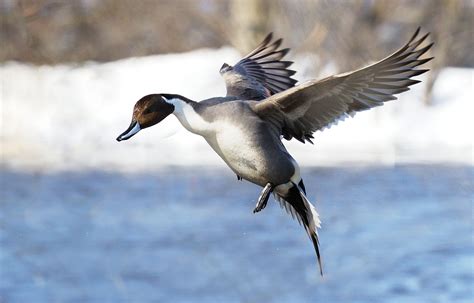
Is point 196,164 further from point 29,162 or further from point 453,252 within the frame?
point 453,252

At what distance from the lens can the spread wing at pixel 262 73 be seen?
14.3ft

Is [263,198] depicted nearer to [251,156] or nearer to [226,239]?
[251,156]

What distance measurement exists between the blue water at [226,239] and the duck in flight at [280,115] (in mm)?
4555

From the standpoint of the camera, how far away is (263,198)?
3602 millimetres

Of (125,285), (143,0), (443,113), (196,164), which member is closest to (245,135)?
(125,285)

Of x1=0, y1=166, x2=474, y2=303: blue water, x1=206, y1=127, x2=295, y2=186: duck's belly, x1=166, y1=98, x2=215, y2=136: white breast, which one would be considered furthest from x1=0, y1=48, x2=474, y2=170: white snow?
x1=166, y1=98, x2=215, y2=136: white breast

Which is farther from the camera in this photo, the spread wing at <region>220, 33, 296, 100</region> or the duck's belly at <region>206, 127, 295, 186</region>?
the spread wing at <region>220, 33, 296, 100</region>

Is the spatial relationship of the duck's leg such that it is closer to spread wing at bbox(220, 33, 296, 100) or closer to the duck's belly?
the duck's belly

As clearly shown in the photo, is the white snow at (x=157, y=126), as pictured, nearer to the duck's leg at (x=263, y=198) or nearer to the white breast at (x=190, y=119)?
the duck's leg at (x=263, y=198)

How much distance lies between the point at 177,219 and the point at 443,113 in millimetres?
5438

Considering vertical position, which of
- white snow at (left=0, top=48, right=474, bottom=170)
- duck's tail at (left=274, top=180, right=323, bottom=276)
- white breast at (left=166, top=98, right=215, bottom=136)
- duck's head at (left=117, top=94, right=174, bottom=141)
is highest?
white snow at (left=0, top=48, right=474, bottom=170)

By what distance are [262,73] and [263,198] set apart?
3.99ft

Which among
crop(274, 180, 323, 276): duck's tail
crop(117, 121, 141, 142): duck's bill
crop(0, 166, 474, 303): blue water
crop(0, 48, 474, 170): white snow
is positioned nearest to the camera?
crop(117, 121, 141, 142): duck's bill

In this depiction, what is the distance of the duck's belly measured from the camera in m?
3.61
